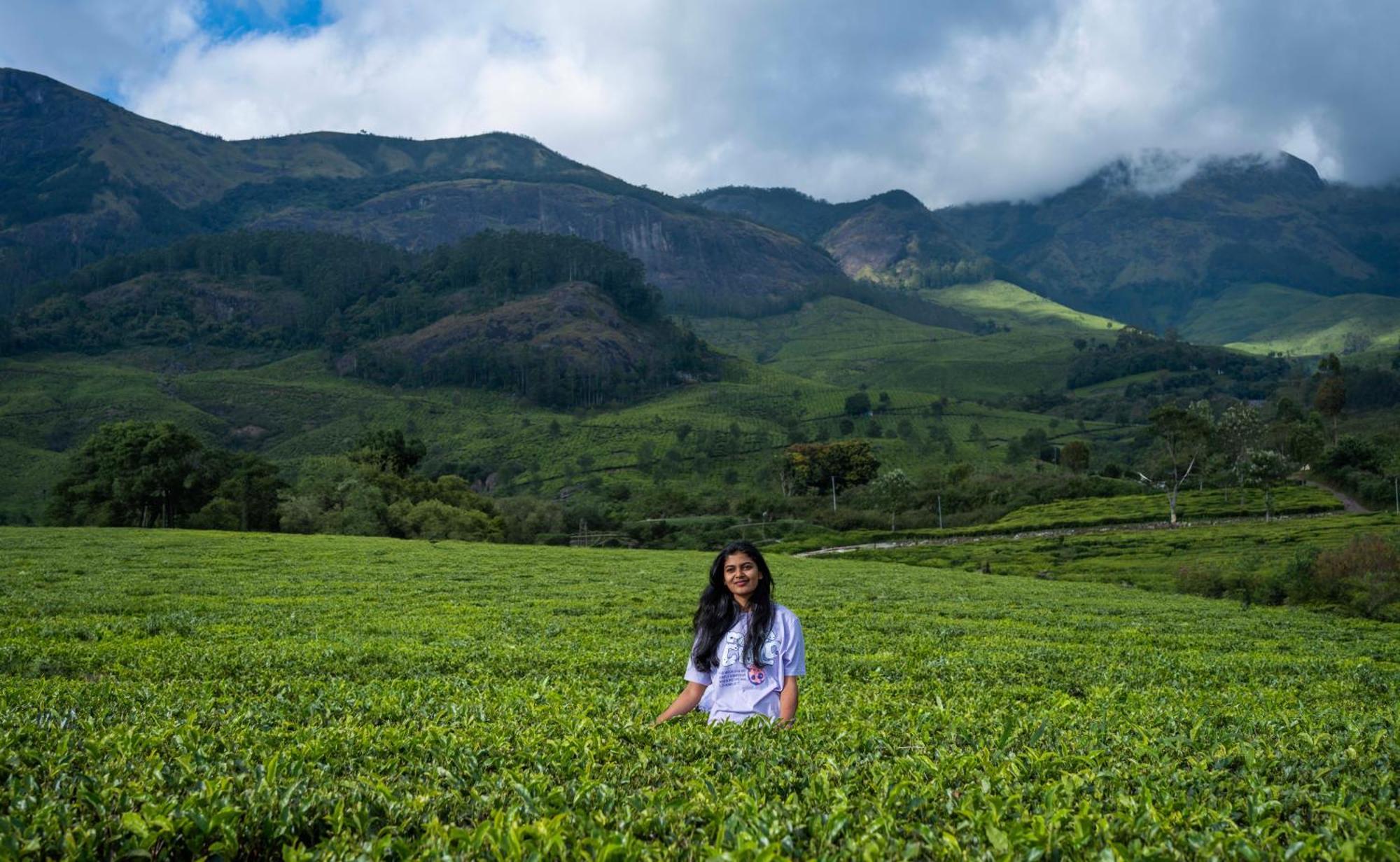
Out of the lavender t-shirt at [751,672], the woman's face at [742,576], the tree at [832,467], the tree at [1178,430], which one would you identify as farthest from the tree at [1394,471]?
the woman's face at [742,576]

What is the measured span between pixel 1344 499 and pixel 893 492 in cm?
5097

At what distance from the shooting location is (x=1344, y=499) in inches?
4065

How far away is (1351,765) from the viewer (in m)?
7.13

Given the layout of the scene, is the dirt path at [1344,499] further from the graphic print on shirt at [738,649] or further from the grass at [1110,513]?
the graphic print on shirt at [738,649]

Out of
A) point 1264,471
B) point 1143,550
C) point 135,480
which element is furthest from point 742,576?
point 1264,471

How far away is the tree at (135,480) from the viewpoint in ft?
241

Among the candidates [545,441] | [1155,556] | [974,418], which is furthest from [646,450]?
[1155,556]

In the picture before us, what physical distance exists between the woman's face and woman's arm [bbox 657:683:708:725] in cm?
101

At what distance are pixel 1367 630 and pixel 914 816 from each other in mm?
31163

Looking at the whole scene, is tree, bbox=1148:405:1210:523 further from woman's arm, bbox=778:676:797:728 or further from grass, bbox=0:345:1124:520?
woman's arm, bbox=778:676:797:728

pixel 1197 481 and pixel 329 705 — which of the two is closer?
pixel 329 705

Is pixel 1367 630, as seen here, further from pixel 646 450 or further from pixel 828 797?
pixel 646 450

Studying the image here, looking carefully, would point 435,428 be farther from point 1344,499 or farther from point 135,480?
point 1344,499

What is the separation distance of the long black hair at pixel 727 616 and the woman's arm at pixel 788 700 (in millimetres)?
378
